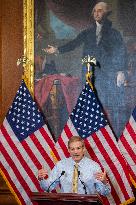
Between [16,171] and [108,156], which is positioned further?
[16,171]

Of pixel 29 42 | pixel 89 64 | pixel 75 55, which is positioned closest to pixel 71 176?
pixel 89 64

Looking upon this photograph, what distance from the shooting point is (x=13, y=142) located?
24.9 ft

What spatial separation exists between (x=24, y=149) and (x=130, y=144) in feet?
5.70

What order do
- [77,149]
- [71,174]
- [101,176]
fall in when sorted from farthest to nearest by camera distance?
[71,174]
[77,149]
[101,176]

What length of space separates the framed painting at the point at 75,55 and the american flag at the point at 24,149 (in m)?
0.22

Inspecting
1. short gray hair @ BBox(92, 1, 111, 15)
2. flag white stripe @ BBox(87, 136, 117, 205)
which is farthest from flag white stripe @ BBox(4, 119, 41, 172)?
short gray hair @ BBox(92, 1, 111, 15)

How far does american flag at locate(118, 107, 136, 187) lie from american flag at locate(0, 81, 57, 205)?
112 cm

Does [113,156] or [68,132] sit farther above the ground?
[68,132]

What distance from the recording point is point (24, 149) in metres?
7.56

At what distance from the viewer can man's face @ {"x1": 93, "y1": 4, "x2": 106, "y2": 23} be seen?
7.71 metres

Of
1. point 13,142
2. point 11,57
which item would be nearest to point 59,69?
point 11,57

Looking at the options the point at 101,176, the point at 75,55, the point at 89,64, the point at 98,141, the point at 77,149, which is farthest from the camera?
the point at 75,55

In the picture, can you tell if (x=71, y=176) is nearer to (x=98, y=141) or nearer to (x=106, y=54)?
(x=98, y=141)

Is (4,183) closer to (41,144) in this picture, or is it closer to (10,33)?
(41,144)
